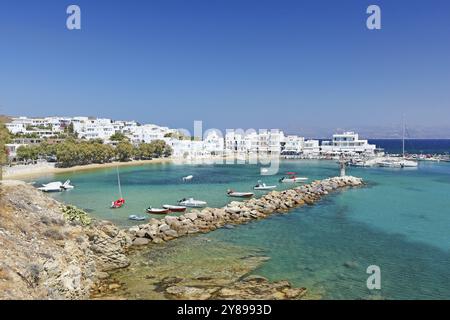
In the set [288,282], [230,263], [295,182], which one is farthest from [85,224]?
[295,182]

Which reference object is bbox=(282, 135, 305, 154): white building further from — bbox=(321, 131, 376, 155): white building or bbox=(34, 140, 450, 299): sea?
bbox=(34, 140, 450, 299): sea

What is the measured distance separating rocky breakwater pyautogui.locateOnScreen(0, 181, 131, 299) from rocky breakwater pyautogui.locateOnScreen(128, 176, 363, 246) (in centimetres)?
202

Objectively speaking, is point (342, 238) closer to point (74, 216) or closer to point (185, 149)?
point (74, 216)

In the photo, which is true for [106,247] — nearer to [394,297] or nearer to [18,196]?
[18,196]

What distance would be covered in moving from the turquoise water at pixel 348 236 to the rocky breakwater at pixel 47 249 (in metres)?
7.22

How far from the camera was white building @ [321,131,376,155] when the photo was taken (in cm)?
10919

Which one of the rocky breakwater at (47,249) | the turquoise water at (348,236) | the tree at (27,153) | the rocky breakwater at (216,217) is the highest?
the tree at (27,153)

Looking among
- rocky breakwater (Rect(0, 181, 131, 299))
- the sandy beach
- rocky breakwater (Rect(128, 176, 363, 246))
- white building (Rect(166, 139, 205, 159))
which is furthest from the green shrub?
white building (Rect(166, 139, 205, 159))

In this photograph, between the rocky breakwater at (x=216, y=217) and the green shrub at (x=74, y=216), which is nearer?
the green shrub at (x=74, y=216)

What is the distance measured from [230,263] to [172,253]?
143 inches

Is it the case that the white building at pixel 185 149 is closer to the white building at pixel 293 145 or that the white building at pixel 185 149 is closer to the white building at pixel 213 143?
the white building at pixel 213 143

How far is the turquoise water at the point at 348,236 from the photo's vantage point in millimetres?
15648

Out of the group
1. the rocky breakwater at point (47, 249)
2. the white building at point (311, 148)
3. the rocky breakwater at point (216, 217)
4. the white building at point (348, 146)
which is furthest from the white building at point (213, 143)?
the rocky breakwater at point (47, 249)

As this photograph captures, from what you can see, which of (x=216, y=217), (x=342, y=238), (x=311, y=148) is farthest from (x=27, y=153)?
(x=311, y=148)
